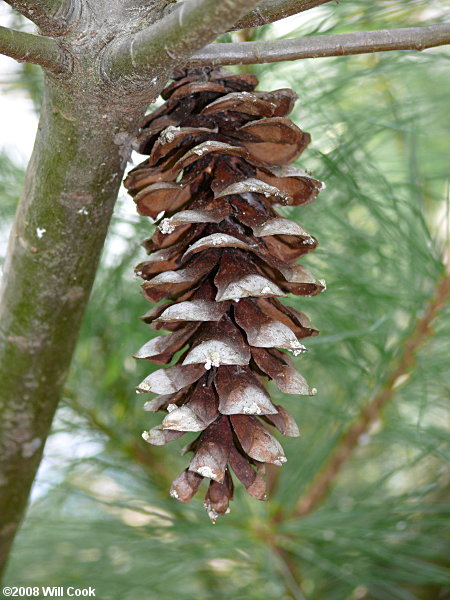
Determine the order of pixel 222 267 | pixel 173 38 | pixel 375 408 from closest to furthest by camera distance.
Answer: pixel 173 38
pixel 222 267
pixel 375 408

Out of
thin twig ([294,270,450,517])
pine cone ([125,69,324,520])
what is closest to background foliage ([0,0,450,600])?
thin twig ([294,270,450,517])

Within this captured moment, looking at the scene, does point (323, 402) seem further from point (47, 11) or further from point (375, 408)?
point (47, 11)

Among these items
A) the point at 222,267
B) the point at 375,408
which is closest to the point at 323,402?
the point at 375,408

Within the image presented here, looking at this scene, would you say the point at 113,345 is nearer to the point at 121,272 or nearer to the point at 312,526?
the point at 121,272

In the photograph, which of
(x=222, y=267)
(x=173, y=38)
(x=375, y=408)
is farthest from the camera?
(x=375, y=408)

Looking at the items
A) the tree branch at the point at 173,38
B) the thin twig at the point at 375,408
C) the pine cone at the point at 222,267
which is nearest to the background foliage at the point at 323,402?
the thin twig at the point at 375,408

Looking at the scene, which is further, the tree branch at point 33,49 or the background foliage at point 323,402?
the background foliage at point 323,402

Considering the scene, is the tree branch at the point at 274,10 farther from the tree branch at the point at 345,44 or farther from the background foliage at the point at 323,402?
the background foliage at the point at 323,402
